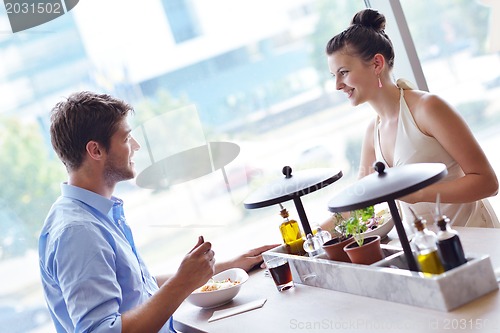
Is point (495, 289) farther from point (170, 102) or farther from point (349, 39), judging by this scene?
point (170, 102)

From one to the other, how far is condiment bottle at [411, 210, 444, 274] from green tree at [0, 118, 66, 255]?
2.06 metres

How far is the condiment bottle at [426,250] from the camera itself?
169 centimetres

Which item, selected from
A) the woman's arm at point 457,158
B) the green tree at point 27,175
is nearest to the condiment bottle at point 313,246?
the woman's arm at point 457,158

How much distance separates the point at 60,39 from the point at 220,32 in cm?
81

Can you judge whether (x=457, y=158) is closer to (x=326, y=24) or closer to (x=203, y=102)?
(x=203, y=102)

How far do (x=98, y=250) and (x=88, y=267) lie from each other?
0.07 metres

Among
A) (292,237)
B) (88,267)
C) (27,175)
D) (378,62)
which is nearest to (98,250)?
(88,267)

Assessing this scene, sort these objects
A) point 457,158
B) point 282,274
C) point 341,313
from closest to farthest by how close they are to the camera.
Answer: point 341,313 → point 282,274 → point 457,158

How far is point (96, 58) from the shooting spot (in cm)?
338

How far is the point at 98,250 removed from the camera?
7.10ft

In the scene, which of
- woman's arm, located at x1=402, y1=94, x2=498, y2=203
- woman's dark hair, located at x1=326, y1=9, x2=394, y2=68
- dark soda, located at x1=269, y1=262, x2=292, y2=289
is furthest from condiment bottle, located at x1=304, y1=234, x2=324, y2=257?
woman's dark hair, located at x1=326, y1=9, x2=394, y2=68

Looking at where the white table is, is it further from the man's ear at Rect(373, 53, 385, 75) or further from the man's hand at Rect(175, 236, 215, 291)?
the man's ear at Rect(373, 53, 385, 75)

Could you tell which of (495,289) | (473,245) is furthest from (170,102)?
(495,289)

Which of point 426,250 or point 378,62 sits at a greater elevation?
point 378,62
